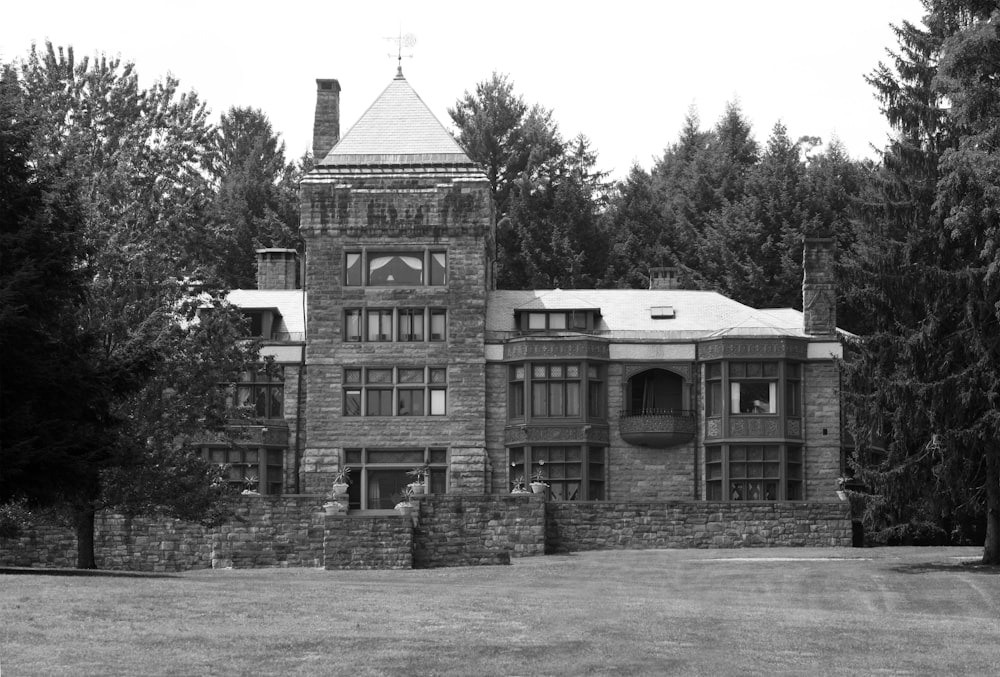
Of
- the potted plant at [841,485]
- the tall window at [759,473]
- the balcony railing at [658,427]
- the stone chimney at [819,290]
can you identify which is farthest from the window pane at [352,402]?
the potted plant at [841,485]

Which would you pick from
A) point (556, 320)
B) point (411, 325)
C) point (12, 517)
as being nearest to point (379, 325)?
point (411, 325)

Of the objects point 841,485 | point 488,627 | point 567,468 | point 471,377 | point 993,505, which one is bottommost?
point 488,627

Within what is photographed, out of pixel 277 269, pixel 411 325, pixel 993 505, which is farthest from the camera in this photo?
pixel 277 269

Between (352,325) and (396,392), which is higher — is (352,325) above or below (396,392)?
above

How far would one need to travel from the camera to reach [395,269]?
52375mm

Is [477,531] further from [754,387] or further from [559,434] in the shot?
[754,387]

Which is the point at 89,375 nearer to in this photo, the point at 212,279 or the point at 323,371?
the point at 212,279

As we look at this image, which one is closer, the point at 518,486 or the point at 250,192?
the point at 518,486

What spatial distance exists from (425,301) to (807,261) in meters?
11.7

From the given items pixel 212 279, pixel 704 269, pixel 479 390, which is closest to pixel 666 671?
pixel 212 279

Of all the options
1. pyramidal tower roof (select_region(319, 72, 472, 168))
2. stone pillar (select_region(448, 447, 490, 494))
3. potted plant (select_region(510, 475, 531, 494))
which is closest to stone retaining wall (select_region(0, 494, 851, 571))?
potted plant (select_region(510, 475, 531, 494))

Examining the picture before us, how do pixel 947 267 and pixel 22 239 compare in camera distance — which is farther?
pixel 947 267

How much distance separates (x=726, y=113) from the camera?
83312 mm

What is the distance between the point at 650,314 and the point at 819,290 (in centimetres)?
522
